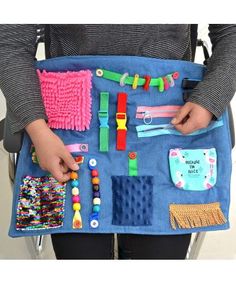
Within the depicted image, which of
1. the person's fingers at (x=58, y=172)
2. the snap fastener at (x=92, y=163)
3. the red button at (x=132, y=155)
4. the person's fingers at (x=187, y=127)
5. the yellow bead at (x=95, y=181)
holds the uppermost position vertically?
the person's fingers at (x=187, y=127)

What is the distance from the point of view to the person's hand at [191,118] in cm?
71

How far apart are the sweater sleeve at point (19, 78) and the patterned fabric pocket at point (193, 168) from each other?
0.25 meters

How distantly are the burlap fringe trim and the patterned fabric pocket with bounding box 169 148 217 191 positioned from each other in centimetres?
3

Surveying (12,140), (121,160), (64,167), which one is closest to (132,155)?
(121,160)

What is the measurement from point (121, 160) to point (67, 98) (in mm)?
150

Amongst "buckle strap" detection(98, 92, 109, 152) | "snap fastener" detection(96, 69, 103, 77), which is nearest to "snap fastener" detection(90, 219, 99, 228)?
"buckle strap" detection(98, 92, 109, 152)

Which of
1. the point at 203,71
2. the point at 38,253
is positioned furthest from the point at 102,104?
the point at 38,253

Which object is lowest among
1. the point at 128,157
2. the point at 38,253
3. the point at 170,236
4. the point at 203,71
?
the point at 38,253

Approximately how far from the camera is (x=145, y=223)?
0.71 meters

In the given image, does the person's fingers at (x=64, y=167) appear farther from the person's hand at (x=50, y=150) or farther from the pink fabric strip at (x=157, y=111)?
the pink fabric strip at (x=157, y=111)

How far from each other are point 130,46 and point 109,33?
5 centimetres

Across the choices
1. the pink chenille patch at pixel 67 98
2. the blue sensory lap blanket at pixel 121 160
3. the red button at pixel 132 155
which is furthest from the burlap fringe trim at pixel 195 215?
the pink chenille patch at pixel 67 98
